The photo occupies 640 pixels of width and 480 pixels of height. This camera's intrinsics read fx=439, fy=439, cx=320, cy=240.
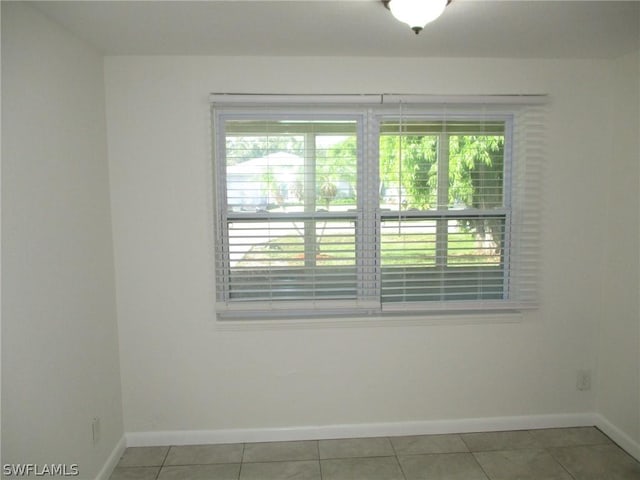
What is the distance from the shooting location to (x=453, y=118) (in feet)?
8.72

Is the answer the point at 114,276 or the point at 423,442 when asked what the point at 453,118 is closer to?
the point at 423,442

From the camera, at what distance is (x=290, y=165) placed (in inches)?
103

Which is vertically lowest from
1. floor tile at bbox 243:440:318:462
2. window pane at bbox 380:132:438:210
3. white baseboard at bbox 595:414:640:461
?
floor tile at bbox 243:440:318:462

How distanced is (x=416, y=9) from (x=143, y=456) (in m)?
2.75

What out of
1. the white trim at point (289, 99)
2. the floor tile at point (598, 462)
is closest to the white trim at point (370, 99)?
the white trim at point (289, 99)

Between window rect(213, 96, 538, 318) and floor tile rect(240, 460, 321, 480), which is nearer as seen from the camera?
floor tile rect(240, 460, 321, 480)

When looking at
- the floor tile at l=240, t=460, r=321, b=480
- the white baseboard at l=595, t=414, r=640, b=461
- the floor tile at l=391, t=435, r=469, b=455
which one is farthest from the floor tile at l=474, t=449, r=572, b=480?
the floor tile at l=240, t=460, r=321, b=480

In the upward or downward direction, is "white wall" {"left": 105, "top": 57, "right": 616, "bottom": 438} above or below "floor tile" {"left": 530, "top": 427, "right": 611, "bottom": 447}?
above

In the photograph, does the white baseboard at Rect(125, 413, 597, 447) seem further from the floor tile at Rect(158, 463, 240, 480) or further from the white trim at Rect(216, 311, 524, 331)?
the white trim at Rect(216, 311, 524, 331)

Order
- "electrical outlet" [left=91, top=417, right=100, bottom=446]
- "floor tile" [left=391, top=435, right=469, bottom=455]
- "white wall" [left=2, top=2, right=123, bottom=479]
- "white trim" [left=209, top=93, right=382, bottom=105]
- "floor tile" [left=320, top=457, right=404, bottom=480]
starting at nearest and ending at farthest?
"white wall" [left=2, top=2, right=123, bottom=479] < "electrical outlet" [left=91, top=417, right=100, bottom=446] < "floor tile" [left=320, top=457, right=404, bottom=480] < "white trim" [left=209, top=93, right=382, bottom=105] < "floor tile" [left=391, top=435, right=469, bottom=455]

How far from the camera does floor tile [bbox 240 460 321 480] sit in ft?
7.92

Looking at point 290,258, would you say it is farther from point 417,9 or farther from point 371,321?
point 417,9

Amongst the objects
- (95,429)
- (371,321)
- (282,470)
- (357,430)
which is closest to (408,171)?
(371,321)

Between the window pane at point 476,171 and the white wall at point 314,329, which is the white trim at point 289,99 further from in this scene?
the window pane at point 476,171
